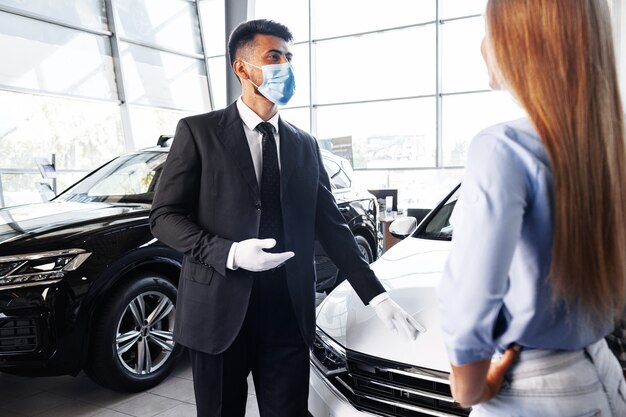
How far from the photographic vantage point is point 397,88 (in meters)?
9.78

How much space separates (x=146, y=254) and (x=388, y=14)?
319 inches

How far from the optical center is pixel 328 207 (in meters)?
1.97

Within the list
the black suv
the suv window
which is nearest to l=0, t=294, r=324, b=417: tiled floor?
the black suv

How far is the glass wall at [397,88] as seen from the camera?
9.30 meters

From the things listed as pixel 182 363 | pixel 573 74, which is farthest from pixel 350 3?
pixel 573 74

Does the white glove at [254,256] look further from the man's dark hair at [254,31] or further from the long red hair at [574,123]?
the long red hair at [574,123]

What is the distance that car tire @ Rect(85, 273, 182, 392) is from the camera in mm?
2881

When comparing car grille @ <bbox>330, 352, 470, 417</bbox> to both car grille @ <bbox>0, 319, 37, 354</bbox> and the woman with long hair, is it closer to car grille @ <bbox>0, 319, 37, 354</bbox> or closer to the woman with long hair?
the woman with long hair

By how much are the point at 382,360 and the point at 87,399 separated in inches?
81.9

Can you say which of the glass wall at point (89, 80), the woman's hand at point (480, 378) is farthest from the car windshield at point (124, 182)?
the glass wall at point (89, 80)

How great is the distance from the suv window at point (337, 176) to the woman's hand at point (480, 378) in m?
3.90

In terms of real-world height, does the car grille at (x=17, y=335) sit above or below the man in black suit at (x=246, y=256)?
below

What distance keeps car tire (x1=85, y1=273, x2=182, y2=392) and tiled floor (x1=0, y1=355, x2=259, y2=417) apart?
93 mm

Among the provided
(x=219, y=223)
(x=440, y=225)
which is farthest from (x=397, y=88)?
(x=219, y=223)
